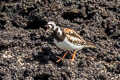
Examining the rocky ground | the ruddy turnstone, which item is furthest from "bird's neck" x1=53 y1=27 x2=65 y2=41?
the rocky ground

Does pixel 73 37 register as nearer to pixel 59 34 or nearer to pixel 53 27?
pixel 59 34

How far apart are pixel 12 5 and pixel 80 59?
7.04ft

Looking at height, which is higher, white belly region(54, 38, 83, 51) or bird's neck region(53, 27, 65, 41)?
bird's neck region(53, 27, 65, 41)

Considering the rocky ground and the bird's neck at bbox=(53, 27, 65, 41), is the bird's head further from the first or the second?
the rocky ground

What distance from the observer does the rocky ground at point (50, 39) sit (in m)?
5.62

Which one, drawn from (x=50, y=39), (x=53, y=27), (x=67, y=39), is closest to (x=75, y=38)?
(x=67, y=39)

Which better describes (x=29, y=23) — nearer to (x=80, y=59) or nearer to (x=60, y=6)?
(x=60, y=6)

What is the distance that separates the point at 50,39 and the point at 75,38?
65 cm

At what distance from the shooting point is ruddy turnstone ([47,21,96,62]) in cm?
592

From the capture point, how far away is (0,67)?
5.72 metres

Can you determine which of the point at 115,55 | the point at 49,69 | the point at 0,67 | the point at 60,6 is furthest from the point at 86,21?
the point at 0,67

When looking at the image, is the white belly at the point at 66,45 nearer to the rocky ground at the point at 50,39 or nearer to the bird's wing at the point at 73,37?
the bird's wing at the point at 73,37

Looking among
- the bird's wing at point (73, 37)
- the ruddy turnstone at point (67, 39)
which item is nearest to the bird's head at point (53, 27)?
the ruddy turnstone at point (67, 39)

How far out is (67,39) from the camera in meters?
6.00
